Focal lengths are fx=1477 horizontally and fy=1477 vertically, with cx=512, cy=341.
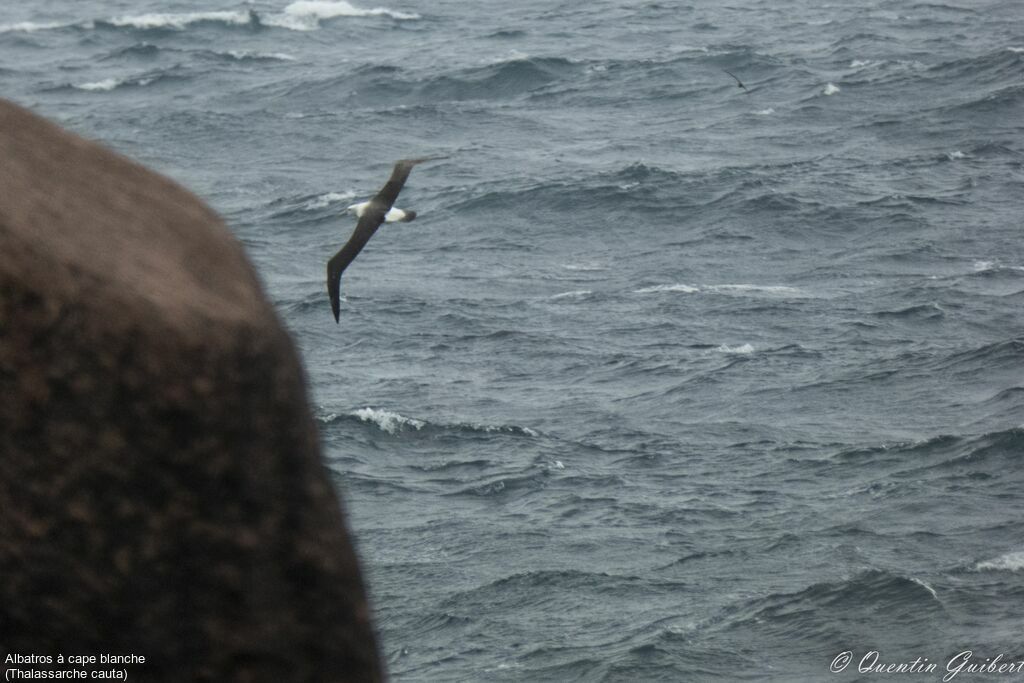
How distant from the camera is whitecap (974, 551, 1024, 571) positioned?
72.7 feet

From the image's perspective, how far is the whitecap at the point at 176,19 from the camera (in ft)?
217

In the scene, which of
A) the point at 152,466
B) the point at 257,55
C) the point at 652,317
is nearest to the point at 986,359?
the point at 652,317

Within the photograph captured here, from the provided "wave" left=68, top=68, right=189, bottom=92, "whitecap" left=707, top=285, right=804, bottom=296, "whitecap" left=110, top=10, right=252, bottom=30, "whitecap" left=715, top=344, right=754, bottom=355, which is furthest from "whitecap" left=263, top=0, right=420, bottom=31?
"whitecap" left=715, top=344, right=754, bottom=355

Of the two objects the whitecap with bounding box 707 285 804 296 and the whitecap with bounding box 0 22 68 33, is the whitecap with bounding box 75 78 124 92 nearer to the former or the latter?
the whitecap with bounding box 0 22 68 33

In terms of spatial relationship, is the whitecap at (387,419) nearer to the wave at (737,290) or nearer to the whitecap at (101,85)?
→ the wave at (737,290)

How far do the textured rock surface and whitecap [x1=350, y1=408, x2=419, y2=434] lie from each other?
24650 mm

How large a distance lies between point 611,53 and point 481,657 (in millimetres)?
39639

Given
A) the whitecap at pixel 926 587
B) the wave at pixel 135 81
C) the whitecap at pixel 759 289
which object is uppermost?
the wave at pixel 135 81

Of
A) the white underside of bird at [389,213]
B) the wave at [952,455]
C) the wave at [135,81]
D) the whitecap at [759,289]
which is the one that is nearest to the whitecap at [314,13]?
the wave at [135,81]

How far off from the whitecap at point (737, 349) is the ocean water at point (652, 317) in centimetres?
9

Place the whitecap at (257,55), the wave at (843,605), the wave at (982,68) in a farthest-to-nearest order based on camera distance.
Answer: the whitecap at (257,55) → the wave at (982,68) → the wave at (843,605)

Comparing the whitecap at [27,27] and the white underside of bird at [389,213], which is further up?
the white underside of bird at [389,213]

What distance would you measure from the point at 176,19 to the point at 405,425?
144 feet

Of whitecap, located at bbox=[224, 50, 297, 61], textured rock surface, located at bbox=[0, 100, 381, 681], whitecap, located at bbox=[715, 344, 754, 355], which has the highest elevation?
textured rock surface, located at bbox=[0, 100, 381, 681]
